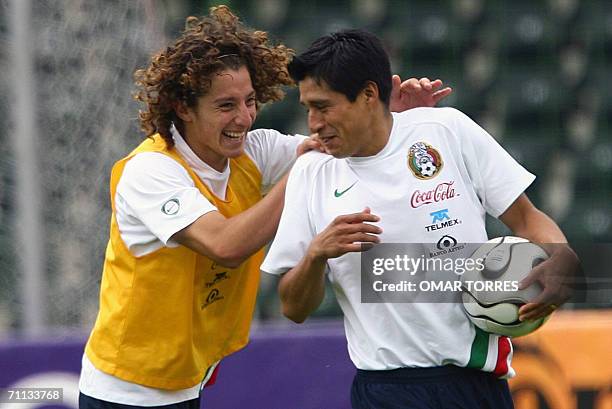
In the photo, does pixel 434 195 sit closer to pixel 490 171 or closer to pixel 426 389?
pixel 490 171

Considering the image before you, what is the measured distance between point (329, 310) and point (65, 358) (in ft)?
6.33

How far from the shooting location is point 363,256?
373 centimetres

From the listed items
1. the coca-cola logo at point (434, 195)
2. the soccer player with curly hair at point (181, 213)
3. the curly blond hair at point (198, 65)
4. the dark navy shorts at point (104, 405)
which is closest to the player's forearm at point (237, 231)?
the soccer player with curly hair at point (181, 213)

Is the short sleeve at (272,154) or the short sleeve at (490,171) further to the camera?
the short sleeve at (272,154)

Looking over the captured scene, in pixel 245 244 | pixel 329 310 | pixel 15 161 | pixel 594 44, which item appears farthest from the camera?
pixel 594 44

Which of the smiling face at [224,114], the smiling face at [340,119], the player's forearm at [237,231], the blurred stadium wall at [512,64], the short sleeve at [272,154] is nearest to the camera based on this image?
the smiling face at [340,119]

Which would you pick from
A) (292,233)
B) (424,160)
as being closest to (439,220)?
(424,160)

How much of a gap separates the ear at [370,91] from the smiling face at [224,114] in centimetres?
52

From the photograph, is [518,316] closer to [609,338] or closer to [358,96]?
[358,96]

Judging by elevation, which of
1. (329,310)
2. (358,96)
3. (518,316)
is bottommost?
(329,310)

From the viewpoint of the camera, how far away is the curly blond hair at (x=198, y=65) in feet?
13.4

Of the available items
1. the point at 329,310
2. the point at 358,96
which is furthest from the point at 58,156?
the point at 358,96

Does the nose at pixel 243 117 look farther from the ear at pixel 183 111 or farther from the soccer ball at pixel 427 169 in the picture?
the soccer ball at pixel 427 169

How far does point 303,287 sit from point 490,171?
2.15ft
